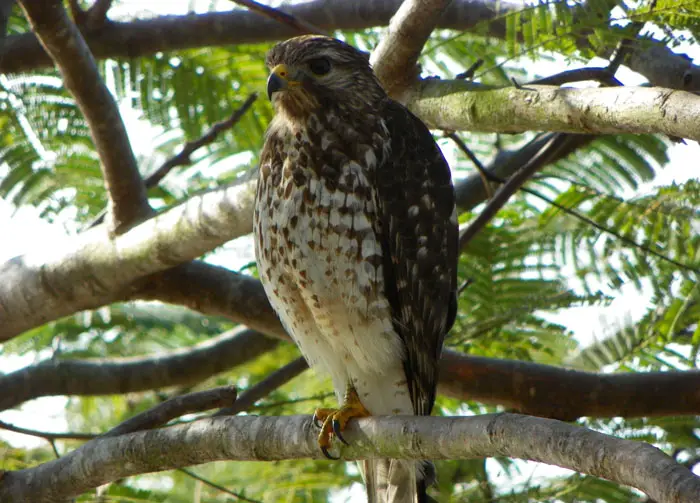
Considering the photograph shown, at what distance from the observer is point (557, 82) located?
3.92 metres

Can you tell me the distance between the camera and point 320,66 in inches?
171

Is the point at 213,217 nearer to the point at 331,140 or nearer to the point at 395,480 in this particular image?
the point at 331,140

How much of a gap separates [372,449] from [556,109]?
1.33 m

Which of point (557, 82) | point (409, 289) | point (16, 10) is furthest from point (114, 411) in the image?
point (557, 82)

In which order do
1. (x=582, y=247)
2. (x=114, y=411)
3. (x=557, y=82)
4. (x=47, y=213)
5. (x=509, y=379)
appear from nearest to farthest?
(x=557, y=82), (x=509, y=379), (x=582, y=247), (x=47, y=213), (x=114, y=411)

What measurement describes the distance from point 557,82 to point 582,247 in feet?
4.81

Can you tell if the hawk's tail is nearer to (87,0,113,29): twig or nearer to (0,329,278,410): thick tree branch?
(0,329,278,410): thick tree branch

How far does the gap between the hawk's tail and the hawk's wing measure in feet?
0.96

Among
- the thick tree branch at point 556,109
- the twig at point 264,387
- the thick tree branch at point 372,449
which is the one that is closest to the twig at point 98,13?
the thick tree branch at point 556,109

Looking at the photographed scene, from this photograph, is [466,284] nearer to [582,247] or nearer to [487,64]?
[582,247]

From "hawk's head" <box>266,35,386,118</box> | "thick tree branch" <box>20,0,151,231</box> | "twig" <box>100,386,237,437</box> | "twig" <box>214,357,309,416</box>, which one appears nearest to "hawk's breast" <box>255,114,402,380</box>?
"hawk's head" <box>266,35,386,118</box>

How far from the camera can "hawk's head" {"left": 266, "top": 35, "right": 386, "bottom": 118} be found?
427 centimetres

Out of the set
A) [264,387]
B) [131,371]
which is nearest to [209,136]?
[264,387]

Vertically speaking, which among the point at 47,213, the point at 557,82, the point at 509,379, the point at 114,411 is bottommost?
the point at 509,379
